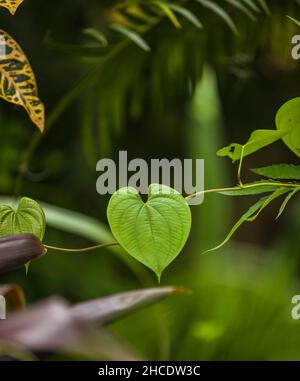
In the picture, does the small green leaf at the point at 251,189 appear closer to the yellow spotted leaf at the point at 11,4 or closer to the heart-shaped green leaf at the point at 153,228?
the heart-shaped green leaf at the point at 153,228

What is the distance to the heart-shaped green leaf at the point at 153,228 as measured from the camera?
0.31 metres

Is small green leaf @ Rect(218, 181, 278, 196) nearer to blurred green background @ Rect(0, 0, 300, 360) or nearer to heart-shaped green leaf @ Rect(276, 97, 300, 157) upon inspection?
heart-shaped green leaf @ Rect(276, 97, 300, 157)

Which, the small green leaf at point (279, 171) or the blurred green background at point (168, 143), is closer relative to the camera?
the small green leaf at point (279, 171)

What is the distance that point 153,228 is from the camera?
1.02 feet

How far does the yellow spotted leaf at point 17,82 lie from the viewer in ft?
1.11

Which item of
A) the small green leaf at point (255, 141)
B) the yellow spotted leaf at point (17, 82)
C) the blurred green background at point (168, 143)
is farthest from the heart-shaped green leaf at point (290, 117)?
the blurred green background at point (168, 143)

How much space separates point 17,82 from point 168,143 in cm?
106

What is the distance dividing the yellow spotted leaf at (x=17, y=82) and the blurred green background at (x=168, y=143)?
17 centimetres

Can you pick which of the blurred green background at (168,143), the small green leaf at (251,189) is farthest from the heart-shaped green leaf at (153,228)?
the blurred green background at (168,143)

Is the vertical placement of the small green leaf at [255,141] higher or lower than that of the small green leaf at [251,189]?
higher

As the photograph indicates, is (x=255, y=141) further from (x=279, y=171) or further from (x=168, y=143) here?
(x=168, y=143)

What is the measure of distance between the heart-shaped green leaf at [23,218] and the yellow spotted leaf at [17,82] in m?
0.04

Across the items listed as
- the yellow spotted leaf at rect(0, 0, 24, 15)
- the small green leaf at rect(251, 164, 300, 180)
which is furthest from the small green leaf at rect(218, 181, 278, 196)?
the yellow spotted leaf at rect(0, 0, 24, 15)

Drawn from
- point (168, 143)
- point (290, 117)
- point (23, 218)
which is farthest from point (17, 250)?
point (168, 143)
